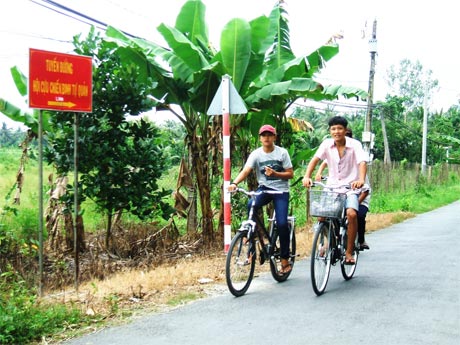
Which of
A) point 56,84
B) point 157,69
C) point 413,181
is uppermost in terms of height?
point 157,69

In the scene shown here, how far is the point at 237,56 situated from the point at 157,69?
4.88 ft

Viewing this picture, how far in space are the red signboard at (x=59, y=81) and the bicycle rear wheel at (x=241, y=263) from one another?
2475 millimetres

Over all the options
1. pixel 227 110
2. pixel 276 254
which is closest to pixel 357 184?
pixel 276 254

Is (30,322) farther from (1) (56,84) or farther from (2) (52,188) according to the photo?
(2) (52,188)

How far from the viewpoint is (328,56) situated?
1066cm

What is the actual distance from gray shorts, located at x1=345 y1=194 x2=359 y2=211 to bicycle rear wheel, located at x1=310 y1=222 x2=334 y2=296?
1.19 feet

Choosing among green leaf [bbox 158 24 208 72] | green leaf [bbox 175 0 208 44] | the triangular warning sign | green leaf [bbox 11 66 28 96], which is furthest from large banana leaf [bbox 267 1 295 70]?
green leaf [bbox 11 66 28 96]

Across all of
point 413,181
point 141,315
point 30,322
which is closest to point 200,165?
point 141,315

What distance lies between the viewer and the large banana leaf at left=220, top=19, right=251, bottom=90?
9.62m

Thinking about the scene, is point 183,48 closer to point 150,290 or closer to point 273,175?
point 273,175

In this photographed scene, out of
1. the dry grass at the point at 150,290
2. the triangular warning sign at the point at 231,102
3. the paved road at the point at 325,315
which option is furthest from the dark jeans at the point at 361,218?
the triangular warning sign at the point at 231,102

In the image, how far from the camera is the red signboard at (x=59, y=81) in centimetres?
648

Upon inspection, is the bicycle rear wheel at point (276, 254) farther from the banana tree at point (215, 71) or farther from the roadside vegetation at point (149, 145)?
the banana tree at point (215, 71)

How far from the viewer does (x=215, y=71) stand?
9.88 meters
